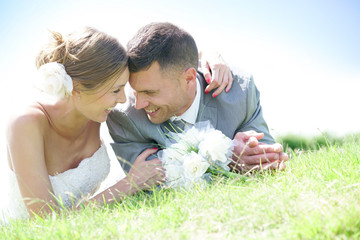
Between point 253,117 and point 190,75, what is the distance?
A: 2.94 feet

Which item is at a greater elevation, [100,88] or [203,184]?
[100,88]

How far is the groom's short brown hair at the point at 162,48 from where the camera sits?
13.0 feet

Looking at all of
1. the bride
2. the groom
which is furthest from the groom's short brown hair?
the bride

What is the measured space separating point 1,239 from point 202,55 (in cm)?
314

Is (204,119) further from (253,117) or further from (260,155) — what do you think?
(260,155)

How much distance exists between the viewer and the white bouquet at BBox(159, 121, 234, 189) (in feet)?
10.9

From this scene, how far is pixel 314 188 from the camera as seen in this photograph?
2645 mm

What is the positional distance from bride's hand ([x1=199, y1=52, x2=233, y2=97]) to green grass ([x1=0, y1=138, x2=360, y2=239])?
4.89ft

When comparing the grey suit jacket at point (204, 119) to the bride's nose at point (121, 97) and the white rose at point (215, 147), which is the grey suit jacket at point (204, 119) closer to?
the bride's nose at point (121, 97)

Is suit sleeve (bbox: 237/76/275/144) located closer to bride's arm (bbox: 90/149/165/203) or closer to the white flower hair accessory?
bride's arm (bbox: 90/149/165/203)

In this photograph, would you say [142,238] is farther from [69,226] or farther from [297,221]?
[297,221]

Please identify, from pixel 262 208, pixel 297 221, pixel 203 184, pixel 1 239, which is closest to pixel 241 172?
pixel 203 184

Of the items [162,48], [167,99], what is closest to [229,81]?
[167,99]

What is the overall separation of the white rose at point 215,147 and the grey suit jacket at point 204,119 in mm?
769
